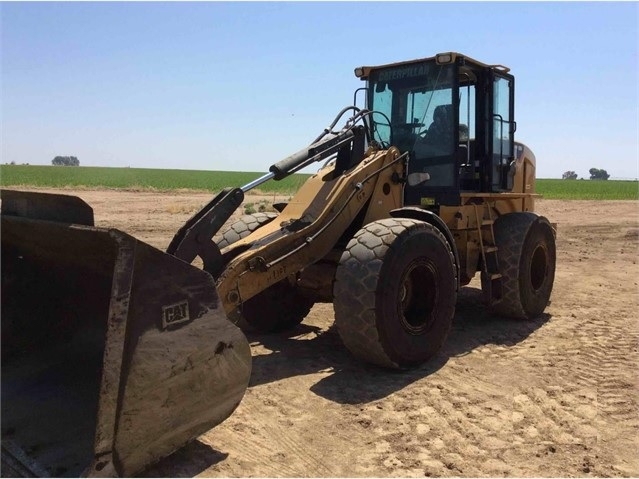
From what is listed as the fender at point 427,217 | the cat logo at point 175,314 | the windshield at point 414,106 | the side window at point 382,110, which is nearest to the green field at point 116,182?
the side window at point 382,110

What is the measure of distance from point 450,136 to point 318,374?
9.62 ft

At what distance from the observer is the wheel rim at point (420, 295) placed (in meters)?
4.86

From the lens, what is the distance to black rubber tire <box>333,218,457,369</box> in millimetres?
4352

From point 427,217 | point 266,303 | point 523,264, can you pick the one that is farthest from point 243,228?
point 523,264

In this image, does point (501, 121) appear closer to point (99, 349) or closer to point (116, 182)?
point (99, 349)

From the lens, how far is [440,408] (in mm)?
4039

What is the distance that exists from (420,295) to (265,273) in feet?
4.87

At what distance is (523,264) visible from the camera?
6.32 m

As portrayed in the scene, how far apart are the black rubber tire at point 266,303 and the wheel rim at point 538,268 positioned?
A: 2886 mm

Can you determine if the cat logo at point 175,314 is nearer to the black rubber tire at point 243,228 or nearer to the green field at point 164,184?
the black rubber tire at point 243,228

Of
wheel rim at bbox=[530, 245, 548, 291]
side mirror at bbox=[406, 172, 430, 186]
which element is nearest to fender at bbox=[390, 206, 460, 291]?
side mirror at bbox=[406, 172, 430, 186]

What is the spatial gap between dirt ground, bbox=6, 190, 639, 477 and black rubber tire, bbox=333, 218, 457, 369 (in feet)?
0.79

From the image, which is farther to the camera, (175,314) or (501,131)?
(501,131)

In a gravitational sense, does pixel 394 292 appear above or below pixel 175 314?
below
